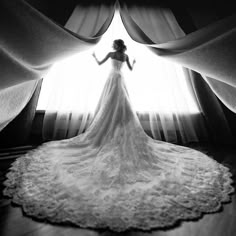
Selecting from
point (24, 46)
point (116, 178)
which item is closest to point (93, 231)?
point (116, 178)

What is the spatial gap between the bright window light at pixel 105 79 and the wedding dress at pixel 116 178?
358 millimetres

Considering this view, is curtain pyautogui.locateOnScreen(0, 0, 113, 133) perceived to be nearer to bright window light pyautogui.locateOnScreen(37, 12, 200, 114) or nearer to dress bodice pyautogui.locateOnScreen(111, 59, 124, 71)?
dress bodice pyautogui.locateOnScreen(111, 59, 124, 71)

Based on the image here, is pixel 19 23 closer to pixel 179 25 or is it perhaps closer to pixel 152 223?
pixel 152 223

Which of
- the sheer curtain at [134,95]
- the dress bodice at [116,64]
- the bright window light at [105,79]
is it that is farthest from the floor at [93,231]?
the dress bodice at [116,64]

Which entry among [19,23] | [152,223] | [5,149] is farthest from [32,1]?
[152,223]

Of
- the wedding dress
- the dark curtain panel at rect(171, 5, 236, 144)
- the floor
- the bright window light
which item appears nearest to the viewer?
the floor

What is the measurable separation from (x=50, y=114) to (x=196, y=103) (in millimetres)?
1771

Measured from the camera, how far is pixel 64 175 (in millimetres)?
1230

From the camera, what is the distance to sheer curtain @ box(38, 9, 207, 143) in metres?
2.02

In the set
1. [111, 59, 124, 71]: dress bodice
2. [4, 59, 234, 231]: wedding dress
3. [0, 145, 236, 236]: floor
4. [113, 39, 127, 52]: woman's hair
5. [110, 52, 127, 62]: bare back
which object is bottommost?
[0, 145, 236, 236]: floor

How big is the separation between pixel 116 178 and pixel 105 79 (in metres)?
1.36

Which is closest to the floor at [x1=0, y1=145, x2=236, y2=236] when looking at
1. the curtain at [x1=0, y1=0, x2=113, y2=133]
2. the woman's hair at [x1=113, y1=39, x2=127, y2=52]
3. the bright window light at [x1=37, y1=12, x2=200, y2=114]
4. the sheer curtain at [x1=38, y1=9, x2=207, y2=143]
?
the curtain at [x1=0, y1=0, x2=113, y2=133]

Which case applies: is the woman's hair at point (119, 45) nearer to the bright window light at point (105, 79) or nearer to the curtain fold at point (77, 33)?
the curtain fold at point (77, 33)

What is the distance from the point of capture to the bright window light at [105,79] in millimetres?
2039
